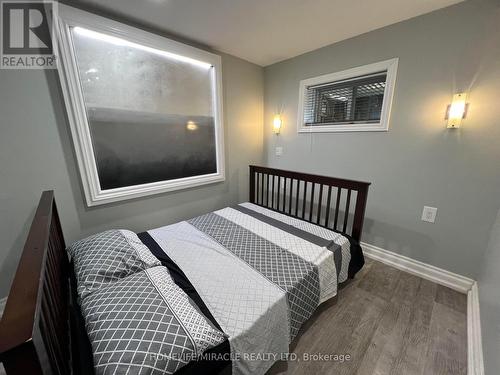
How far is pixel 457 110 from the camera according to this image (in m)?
1.54

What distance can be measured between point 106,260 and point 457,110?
2.65m

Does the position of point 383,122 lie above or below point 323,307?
above

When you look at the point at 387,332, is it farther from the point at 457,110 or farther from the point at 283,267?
the point at 457,110

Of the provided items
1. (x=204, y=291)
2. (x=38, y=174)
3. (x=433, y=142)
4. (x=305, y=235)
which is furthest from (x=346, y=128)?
(x=38, y=174)

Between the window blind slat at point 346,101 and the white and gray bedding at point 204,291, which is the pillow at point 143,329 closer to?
the white and gray bedding at point 204,291

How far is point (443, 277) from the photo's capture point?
178 cm

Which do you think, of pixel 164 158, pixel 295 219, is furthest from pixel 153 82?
pixel 295 219

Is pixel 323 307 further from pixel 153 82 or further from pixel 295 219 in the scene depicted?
pixel 153 82

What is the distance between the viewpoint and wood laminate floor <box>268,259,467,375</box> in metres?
1.17

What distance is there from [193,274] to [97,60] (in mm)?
1852

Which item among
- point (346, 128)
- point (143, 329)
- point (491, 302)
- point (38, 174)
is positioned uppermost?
point (346, 128)

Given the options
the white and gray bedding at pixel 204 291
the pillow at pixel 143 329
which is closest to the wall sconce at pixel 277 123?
the white and gray bedding at pixel 204 291

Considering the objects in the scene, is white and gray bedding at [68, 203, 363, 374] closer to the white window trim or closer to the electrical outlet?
the electrical outlet

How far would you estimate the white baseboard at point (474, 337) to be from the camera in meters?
1.11
